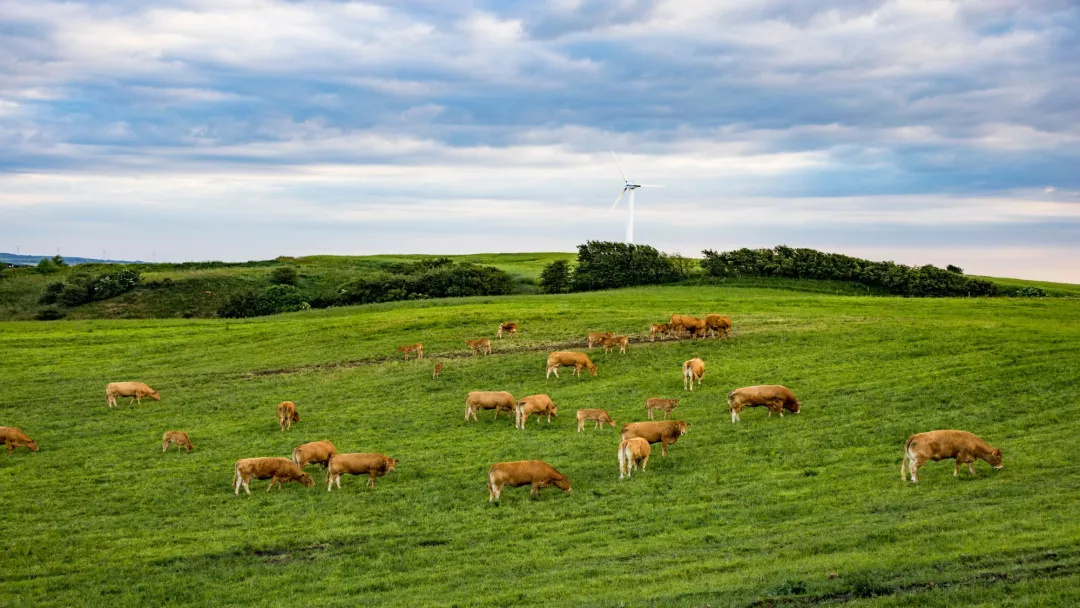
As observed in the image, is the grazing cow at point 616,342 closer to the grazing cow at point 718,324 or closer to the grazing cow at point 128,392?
the grazing cow at point 718,324

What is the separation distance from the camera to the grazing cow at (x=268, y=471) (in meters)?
24.7

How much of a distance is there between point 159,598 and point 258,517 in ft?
16.5

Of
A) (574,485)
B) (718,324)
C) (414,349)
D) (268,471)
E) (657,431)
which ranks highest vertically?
(718,324)

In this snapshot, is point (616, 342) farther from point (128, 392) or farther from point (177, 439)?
point (128, 392)

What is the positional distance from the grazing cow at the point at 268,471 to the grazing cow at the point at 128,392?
1577 cm

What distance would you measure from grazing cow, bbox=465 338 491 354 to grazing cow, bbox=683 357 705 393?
38.9 ft

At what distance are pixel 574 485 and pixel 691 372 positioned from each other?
12.8m

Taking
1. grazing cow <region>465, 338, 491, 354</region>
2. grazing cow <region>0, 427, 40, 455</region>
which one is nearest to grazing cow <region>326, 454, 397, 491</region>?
grazing cow <region>0, 427, 40, 455</region>

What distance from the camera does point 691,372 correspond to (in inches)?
1384

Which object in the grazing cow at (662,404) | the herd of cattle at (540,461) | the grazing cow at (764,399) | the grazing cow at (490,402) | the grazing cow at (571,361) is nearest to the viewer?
the herd of cattle at (540,461)

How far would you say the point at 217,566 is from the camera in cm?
1894

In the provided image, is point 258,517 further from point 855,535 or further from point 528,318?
point 528,318

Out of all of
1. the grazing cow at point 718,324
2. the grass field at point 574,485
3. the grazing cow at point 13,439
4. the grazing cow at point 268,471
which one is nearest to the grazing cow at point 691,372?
the grass field at point 574,485

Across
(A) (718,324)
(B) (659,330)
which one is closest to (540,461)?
(B) (659,330)
